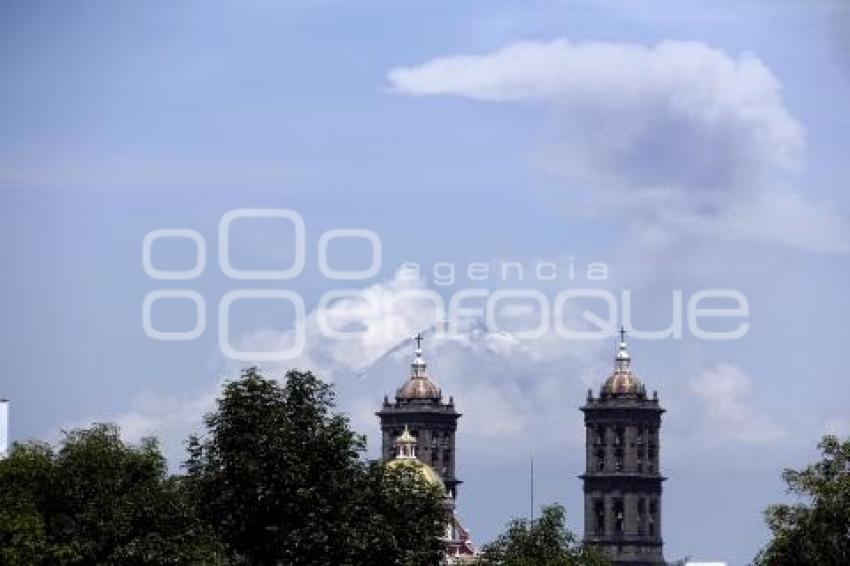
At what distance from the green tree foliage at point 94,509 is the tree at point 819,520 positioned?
3028 centimetres

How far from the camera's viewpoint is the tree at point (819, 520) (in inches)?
6698

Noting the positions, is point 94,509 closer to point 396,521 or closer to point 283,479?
point 283,479

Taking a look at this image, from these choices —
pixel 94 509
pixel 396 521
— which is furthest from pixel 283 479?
pixel 396 521

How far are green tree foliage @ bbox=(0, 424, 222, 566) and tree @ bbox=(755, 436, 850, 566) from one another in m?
30.3

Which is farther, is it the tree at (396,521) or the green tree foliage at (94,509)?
the tree at (396,521)

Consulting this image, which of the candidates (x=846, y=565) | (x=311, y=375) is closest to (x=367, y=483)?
(x=311, y=375)

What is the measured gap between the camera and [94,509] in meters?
162

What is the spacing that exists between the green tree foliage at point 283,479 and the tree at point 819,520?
65.7 ft

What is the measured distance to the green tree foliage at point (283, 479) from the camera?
16475cm

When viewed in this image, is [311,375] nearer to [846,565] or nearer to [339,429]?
[339,429]

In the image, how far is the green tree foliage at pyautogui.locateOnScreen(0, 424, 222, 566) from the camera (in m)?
157

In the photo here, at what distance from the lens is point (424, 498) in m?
197

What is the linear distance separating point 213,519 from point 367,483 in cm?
1687

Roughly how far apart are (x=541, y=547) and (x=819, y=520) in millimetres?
25003
